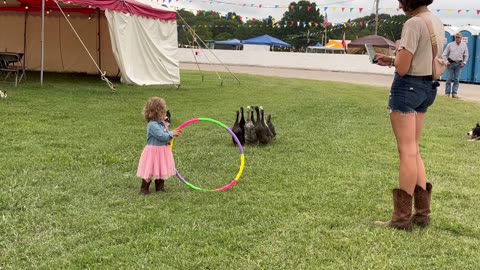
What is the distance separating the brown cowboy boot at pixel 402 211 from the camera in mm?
3521

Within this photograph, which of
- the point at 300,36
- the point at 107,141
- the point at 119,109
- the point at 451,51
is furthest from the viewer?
the point at 300,36

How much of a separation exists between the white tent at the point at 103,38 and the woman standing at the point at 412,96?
35.0 ft

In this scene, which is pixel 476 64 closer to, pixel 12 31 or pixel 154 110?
pixel 12 31

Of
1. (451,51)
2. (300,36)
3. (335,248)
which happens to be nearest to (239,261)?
(335,248)

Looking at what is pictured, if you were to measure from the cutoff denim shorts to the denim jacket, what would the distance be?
1.95 meters

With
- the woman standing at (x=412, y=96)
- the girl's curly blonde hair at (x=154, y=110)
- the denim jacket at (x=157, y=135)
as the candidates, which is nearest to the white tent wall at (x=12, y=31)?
the girl's curly blonde hair at (x=154, y=110)

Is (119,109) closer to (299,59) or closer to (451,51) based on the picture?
(451,51)

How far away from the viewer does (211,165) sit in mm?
5555

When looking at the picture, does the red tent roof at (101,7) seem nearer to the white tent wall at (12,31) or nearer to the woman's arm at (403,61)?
the white tent wall at (12,31)

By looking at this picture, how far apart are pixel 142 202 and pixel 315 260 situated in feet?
5.65

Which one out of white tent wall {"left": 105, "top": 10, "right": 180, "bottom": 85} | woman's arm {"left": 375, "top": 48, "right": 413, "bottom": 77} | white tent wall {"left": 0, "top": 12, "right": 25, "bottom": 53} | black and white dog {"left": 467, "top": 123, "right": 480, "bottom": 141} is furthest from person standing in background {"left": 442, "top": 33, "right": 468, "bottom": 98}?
white tent wall {"left": 0, "top": 12, "right": 25, "bottom": 53}

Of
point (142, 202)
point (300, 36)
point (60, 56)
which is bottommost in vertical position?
point (142, 202)

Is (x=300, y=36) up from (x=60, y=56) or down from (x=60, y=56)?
up

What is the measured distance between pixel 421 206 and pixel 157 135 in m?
2.27
